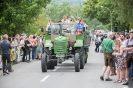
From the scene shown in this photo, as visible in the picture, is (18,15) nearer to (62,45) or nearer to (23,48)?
(23,48)

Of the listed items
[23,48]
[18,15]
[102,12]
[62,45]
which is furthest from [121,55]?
[102,12]

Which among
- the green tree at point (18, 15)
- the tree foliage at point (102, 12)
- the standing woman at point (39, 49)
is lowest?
the standing woman at point (39, 49)

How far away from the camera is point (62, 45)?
71.9 feet

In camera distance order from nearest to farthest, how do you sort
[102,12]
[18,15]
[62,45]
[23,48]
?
[62,45]
[23,48]
[18,15]
[102,12]

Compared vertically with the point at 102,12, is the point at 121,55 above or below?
below

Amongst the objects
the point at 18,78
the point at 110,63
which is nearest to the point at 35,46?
the point at 18,78

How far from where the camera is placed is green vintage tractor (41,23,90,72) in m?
21.8

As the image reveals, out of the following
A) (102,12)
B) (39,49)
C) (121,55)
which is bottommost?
(39,49)

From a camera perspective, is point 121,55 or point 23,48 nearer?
point 121,55

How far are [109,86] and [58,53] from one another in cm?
679

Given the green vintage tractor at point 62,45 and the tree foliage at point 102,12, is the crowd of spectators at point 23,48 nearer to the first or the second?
the green vintage tractor at point 62,45

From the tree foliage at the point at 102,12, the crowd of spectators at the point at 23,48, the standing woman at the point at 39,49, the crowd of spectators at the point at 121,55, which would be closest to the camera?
the crowd of spectators at the point at 121,55

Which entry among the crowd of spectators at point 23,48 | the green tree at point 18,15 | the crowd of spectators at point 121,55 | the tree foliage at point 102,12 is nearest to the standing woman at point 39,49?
the crowd of spectators at point 23,48

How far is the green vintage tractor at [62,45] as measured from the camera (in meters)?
21.8
